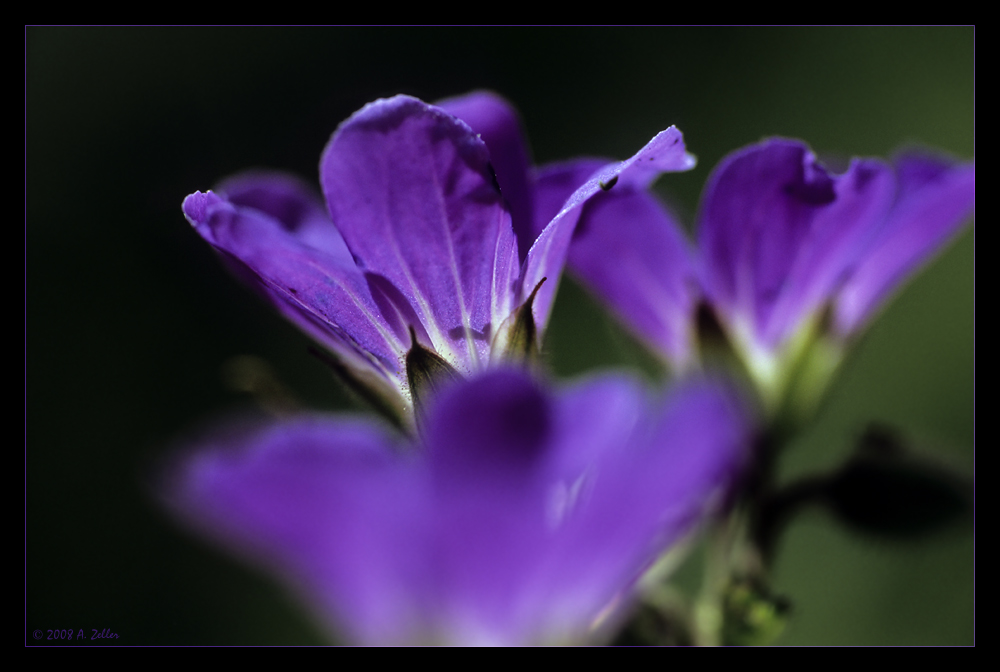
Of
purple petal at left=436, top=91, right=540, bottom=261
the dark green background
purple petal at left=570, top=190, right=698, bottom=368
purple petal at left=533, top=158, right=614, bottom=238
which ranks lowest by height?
the dark green background

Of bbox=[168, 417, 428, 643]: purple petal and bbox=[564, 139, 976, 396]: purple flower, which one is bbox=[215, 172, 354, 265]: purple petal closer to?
bbox=[564, 139, 976, 396]: purple flower

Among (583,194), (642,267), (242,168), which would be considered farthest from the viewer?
(242,168)

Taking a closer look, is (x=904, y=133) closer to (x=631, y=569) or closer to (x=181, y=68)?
(x=181, y=68)

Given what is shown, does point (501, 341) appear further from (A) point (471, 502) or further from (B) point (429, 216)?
(A) point (471, 502)

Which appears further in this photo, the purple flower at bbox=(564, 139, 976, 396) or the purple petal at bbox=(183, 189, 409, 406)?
the purple flower at bbox=(564, 139, 976, 396)

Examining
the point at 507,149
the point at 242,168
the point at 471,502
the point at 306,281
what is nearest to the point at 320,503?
the point at 471,502

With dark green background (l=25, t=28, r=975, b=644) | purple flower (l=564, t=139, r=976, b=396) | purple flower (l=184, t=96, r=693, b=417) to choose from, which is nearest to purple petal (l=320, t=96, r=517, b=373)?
purple flower (l=184, t=96, r=693, b=417)
